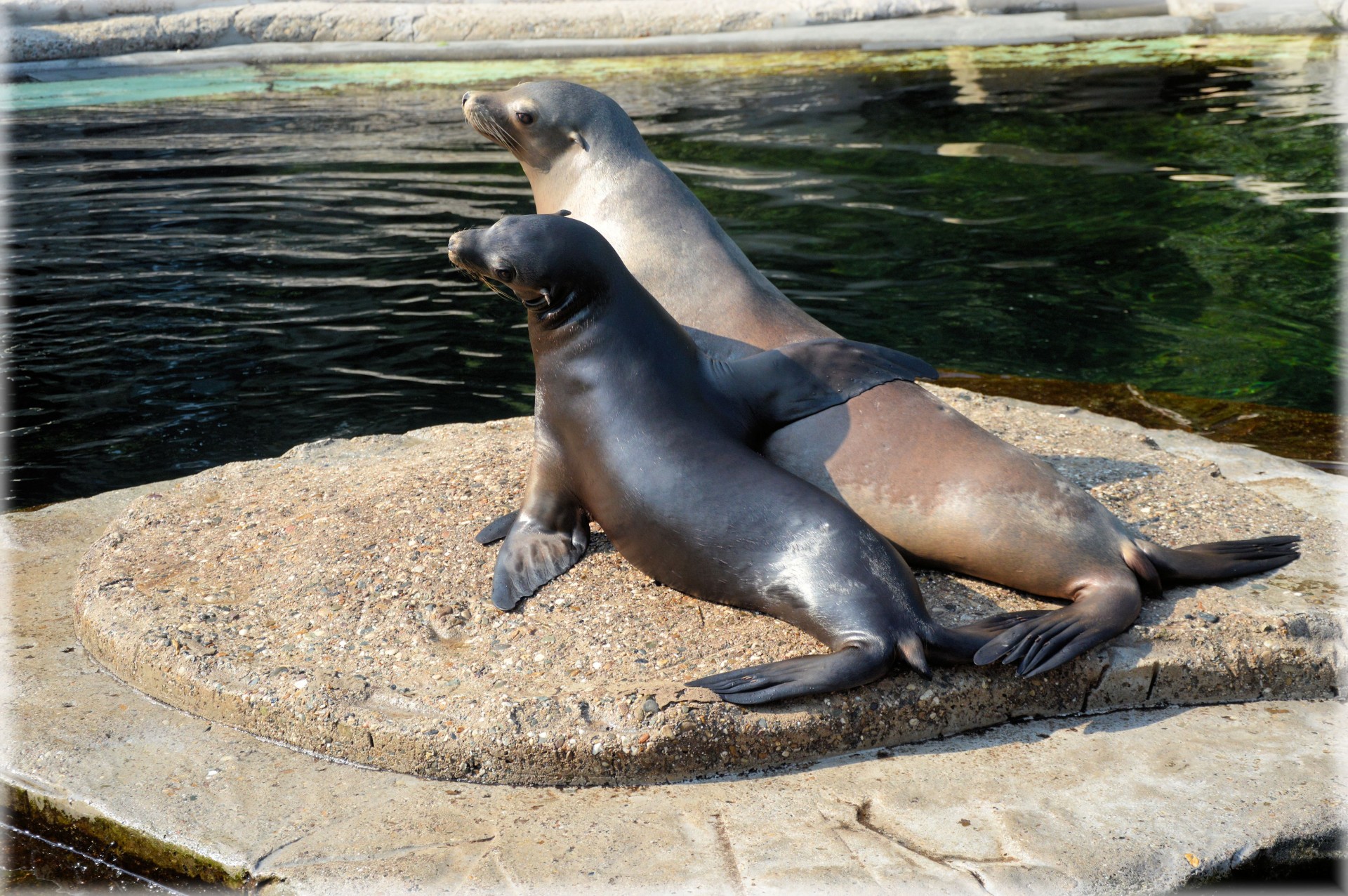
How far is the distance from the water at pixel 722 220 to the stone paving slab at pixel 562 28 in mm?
804

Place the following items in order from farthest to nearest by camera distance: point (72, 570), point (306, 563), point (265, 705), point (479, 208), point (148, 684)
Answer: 1. point (479, 208)
2. point (72, 570)
3. point (306, 563)
4. point (148, 684)
5. point (265, 705)

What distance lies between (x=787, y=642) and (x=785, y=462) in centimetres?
71

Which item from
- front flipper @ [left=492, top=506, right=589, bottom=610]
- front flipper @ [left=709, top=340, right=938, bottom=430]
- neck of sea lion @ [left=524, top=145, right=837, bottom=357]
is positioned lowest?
front flipper @ [left=492, top=506, right=589, bottom=610]

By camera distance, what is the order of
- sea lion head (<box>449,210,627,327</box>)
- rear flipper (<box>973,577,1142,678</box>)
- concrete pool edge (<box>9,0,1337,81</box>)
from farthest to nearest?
concrete pool edge (<box>9,0,1337,81</box>) → sea lion head (<box>449,210,627,327</box>) → rear flipper (<box>973,577,1142,678</box>)

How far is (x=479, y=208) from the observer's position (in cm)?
1036

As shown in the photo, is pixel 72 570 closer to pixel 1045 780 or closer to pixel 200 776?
pixel 200 776

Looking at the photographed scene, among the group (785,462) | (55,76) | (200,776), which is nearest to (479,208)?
(785,462)

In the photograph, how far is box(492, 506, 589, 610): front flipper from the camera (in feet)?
12.5

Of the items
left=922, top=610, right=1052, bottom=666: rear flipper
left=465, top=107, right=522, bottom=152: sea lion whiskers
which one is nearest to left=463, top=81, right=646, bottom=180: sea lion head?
left=465, top=107, right=522, bottom=152: sea lion whiskers

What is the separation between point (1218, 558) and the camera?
402 cm

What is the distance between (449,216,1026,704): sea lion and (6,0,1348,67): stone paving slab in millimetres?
13460

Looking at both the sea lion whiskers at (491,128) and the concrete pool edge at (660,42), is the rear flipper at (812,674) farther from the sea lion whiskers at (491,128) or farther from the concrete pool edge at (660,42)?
the concrete pool edge at (660,42)

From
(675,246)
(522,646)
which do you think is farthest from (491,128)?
(522,646)

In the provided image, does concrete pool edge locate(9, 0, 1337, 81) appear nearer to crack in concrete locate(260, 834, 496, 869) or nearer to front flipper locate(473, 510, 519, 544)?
front flipper locate(473, 510, 519, 544)
